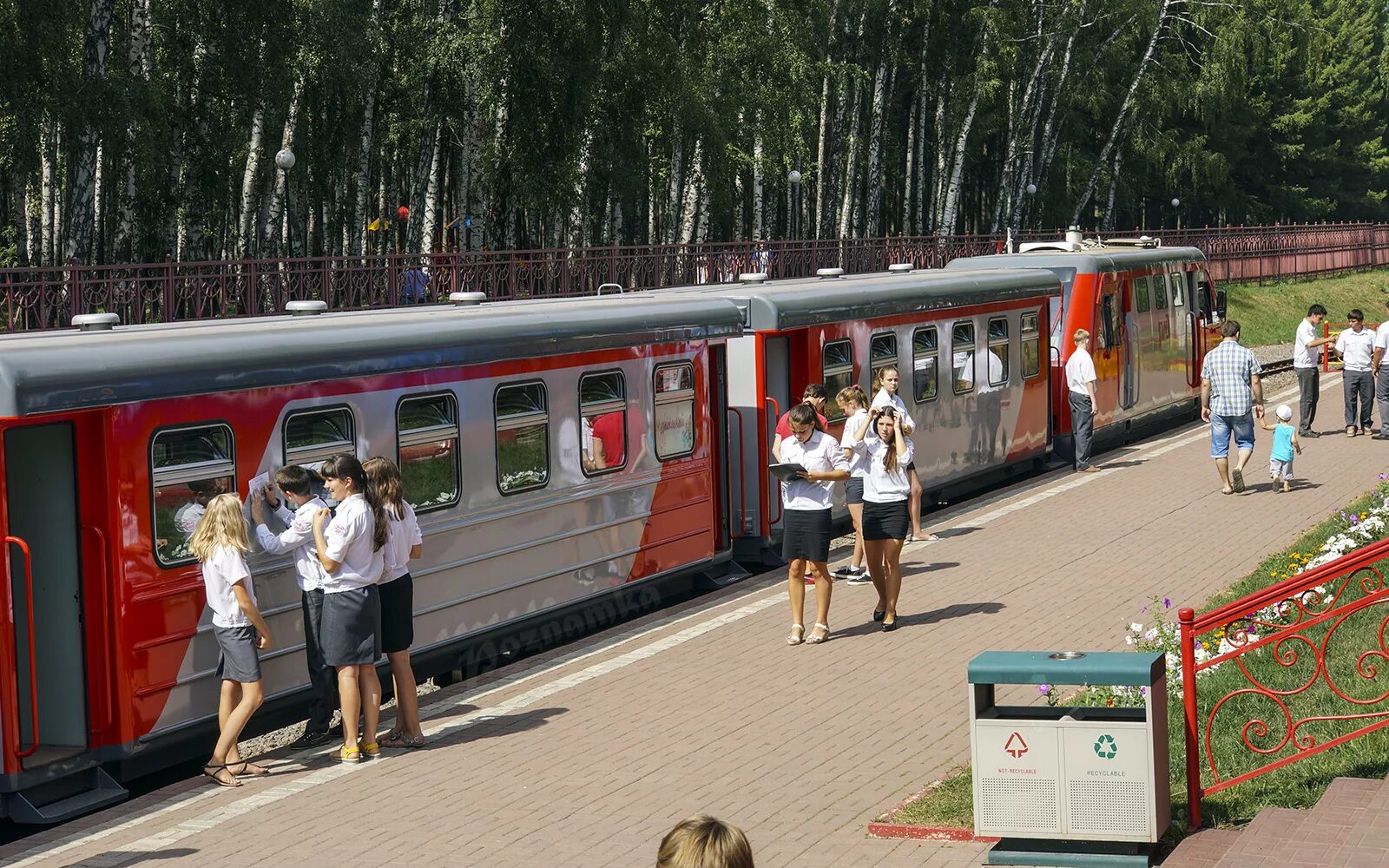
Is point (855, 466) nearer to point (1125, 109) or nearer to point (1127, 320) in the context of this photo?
point (1127, 320)

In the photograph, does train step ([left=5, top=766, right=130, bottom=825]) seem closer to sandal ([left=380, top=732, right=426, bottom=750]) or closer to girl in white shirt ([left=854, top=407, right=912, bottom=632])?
sandal ([left=380, top=732, right=426, bottom=750])

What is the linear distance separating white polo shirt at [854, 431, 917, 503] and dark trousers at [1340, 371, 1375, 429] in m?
13.2

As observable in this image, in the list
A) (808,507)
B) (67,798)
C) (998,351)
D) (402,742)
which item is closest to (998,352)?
(998,351)

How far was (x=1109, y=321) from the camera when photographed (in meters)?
24.3

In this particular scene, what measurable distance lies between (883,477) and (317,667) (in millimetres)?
4406

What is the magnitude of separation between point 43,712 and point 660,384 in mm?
6381

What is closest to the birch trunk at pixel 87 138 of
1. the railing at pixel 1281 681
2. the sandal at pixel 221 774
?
the sandal at pixel 221 774

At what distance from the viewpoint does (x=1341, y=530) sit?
1491 cm

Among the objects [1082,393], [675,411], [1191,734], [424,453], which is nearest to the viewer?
[1191,734]

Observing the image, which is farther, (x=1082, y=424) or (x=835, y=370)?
(x=1082, y=424)

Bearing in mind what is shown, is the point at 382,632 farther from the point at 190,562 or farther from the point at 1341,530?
the point at 1341,530

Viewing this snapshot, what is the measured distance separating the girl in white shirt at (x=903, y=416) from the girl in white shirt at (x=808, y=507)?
96 cm

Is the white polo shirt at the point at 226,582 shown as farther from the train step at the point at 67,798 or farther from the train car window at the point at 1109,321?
the train car window at the point at 1109,321

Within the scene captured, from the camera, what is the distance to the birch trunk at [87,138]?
82.5 ft
